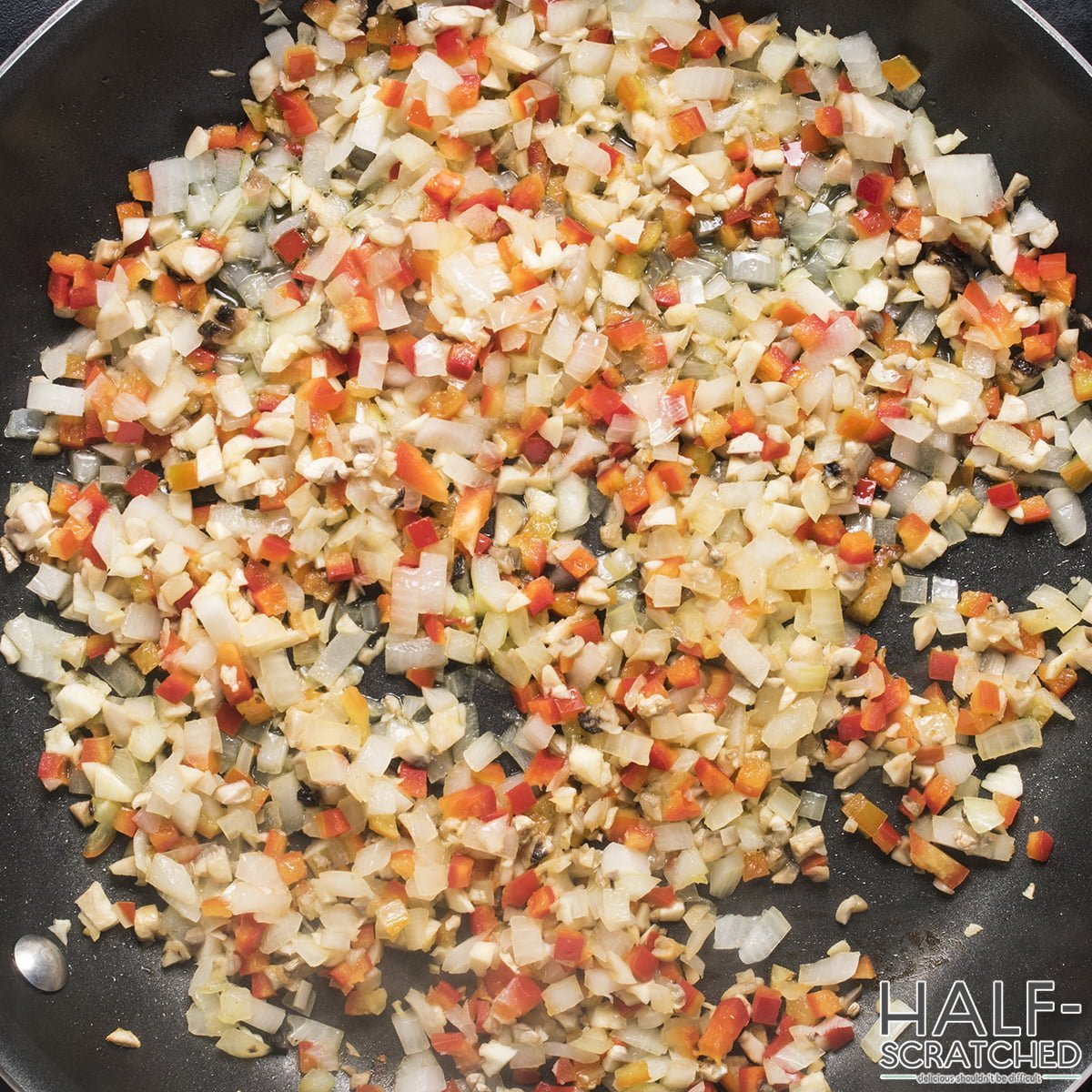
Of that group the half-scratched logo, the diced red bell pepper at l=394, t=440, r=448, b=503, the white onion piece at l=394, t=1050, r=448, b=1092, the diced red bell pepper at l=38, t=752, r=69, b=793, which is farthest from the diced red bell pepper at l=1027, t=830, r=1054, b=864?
the diced red bell pepper at l=38, t=752, r=69, b=793

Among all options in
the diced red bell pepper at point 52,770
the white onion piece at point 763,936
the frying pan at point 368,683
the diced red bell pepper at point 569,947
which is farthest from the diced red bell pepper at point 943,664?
the diced red bell pepper at point 52,770

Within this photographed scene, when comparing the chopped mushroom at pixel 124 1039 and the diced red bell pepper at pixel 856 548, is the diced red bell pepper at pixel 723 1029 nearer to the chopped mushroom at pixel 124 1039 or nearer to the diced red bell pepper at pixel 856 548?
the diced red bell pepper at pixel 856 548

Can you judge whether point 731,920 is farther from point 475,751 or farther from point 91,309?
point 91,309

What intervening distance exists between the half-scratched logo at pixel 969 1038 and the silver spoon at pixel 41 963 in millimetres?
1553

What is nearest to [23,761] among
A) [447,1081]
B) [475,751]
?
[475,751]

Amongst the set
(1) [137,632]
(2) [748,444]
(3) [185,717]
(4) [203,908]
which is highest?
(2) [748,444]

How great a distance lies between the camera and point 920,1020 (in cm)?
198

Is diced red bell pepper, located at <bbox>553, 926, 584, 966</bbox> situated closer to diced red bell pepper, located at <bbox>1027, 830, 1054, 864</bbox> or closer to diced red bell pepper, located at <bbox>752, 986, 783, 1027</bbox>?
diced red bell pepper, located at <bbox>752, 986, 783, 1027</bbox>

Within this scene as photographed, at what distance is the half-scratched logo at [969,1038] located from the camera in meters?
1.89

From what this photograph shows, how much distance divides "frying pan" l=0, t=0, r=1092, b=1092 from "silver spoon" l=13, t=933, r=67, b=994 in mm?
17

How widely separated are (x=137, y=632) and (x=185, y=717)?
7.1 inches

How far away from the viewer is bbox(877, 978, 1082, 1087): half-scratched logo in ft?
6.19

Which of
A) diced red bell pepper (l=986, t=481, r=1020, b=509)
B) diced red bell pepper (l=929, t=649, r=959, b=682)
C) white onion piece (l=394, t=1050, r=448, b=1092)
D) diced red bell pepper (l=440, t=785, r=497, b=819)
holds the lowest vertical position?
white onion piece (l=394, t=1050, r=448, b=1092)

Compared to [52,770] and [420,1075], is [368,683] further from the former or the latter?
[420,1075]
